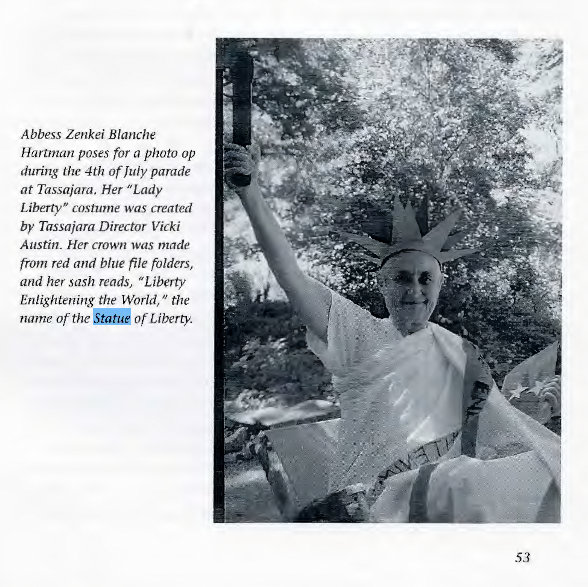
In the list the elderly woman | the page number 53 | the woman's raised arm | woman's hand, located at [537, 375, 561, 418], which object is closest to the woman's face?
the elderly woman

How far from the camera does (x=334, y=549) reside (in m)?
2.92

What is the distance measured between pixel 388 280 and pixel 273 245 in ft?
1.34

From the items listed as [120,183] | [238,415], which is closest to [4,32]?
[120,183]

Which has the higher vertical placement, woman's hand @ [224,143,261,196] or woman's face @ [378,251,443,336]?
woman's hand @ [224,143,261,196]

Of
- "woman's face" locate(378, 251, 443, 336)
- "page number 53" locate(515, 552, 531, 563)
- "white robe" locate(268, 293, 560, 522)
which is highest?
"woman's face" locate(378, 251, 443, 336)

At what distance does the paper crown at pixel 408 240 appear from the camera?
9.80ft

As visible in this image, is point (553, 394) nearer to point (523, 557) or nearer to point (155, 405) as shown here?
point (523, 557)

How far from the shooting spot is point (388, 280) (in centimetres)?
299

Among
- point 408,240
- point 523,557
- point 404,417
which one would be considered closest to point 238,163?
point 408,240

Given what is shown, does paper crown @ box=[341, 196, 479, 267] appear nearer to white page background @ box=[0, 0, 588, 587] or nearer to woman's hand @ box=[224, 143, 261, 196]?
woman's hand @ box=[224, 143, 261, 196]

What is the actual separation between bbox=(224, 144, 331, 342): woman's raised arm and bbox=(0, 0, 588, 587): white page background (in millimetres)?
95

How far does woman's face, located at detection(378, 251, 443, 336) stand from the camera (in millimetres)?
2986

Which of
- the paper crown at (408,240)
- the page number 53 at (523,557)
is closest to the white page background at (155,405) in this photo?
the page number 53 at (523,557)

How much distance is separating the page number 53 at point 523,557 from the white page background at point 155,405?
0.06 feet
